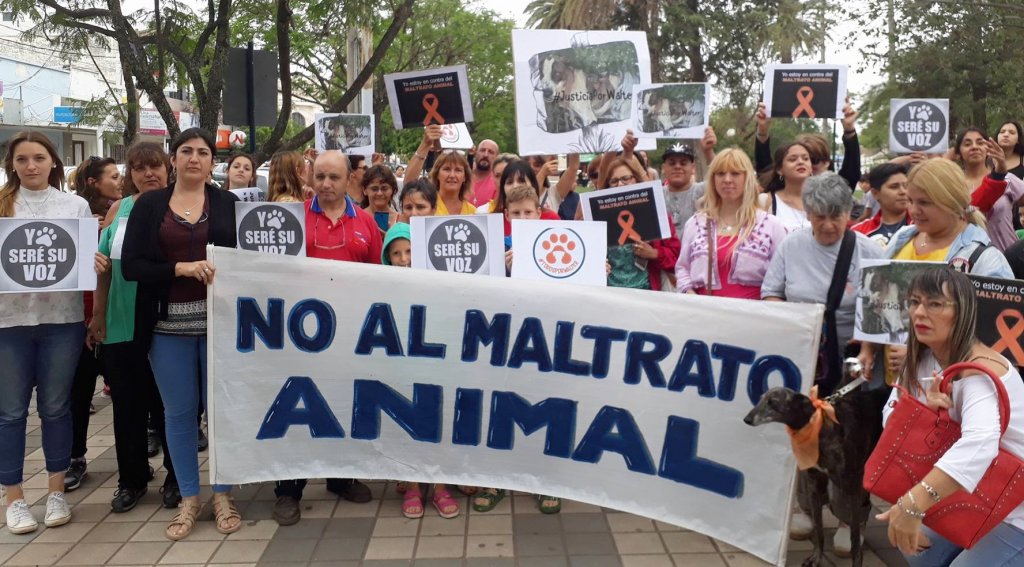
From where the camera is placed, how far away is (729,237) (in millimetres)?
4328

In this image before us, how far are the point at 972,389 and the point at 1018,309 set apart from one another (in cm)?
59

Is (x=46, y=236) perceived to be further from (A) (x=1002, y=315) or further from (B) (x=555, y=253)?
(A) (x=1002, y=315)

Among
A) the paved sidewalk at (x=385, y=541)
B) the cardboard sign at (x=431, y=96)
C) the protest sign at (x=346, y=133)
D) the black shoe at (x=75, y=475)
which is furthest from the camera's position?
the protest sign at (x=346, y=133)

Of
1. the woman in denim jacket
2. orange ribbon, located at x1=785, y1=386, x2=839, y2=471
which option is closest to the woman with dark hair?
the woman in denim jacket

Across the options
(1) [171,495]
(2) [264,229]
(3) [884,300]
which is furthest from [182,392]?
(3) [884,300]

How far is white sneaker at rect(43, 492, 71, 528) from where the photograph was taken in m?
4.27

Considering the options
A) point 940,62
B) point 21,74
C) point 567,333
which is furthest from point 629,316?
point 21,74

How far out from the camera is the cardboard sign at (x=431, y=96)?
5.97 m

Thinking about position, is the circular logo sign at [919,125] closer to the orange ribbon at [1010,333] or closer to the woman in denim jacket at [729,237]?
the woman in denim jacket at [729,237]

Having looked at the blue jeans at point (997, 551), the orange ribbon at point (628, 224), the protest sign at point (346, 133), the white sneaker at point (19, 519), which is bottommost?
the white sneaker at point (19, 519)

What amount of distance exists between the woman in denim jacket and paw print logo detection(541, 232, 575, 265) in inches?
25.7

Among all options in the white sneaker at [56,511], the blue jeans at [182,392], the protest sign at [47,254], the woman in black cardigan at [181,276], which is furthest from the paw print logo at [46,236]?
the white sneaker at [56,511]

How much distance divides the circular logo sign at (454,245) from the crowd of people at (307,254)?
207mm

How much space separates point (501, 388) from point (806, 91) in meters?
3.22
